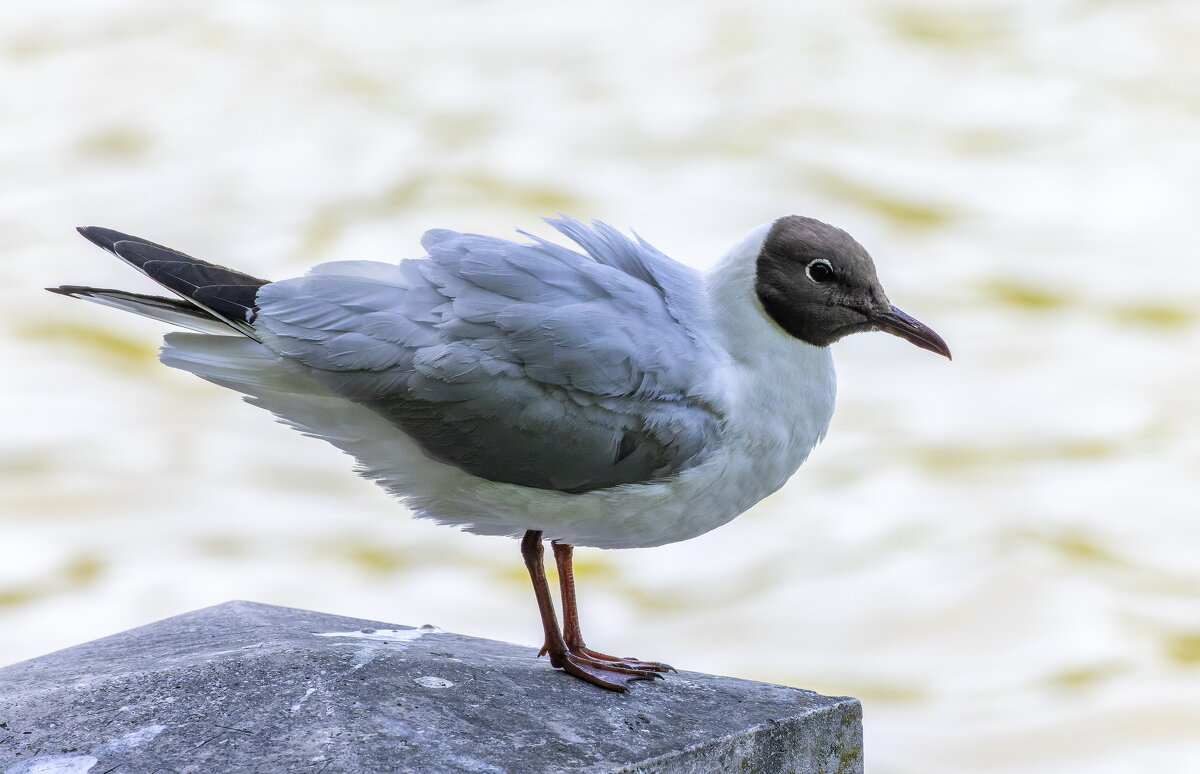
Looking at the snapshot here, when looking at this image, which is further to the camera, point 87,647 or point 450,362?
point 87,647

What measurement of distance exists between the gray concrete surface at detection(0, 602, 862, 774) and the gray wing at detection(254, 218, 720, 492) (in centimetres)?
68

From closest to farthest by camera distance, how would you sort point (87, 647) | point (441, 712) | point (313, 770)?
point (313, 770)
point (441, 712)
point (87, 647)

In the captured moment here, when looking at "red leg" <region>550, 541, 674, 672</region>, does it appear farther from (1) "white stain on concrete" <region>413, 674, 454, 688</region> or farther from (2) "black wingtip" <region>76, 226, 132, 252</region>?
(2) "black wingtip" <region>76, 226, 132, 252</region>

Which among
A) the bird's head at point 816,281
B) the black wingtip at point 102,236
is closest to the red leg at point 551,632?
the bird's head at point 816,281

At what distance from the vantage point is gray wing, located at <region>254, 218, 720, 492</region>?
408 cm

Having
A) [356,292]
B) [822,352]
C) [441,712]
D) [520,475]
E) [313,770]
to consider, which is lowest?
[313,770]

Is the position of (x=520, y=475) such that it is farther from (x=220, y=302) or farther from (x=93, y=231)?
(x=93, y=231)

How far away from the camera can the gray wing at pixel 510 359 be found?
4082 mm

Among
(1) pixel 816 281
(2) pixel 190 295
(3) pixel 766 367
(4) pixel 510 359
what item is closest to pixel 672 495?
(3) pixel 766 367

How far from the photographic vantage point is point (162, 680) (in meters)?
4.15

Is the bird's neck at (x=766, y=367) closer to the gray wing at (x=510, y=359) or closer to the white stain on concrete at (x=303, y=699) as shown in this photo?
the gray wing at (x=510, y=359)

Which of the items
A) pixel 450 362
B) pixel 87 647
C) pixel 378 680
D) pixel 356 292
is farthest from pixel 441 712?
pixel 87 647

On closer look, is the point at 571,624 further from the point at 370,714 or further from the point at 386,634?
the point at 370,714

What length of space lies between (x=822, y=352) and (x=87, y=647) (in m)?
2.71
